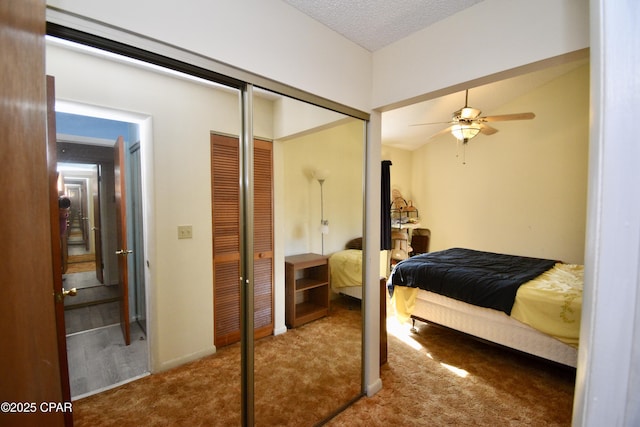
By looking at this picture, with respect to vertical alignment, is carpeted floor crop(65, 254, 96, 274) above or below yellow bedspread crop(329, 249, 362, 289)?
above

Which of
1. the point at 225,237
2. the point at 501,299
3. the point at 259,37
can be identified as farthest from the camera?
the point at 501,299

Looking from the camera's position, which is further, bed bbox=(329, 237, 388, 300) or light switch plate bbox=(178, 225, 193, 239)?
bed bbox=(329, 237, 388, 300)

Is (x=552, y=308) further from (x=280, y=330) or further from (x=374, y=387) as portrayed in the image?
(x=280, y=330)

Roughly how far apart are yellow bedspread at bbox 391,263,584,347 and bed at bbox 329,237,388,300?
4.45 feet

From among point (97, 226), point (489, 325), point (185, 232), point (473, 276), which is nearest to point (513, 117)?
point (473, 276)

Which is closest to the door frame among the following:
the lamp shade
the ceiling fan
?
the lamp shade

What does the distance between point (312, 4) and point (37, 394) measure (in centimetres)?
184

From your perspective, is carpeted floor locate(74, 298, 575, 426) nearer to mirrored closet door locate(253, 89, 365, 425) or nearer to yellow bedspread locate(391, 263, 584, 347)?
mirrored closet door locate(253, 89, 365, 425)

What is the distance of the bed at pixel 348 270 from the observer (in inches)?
85.6

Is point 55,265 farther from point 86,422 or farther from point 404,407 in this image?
point 404,407

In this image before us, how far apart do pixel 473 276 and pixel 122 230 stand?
319 cm

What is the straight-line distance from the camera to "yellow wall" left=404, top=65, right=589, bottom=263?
3854 mm

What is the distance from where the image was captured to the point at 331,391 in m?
1.98

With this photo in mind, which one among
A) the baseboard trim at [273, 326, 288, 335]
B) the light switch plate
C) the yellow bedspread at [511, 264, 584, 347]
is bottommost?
the baseboard trim at [273, 326, 288, 335]
